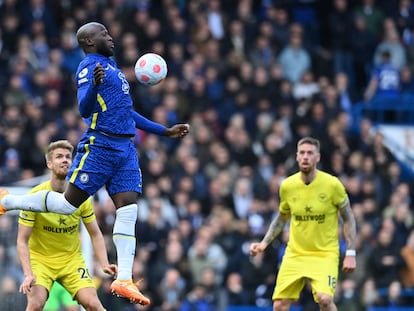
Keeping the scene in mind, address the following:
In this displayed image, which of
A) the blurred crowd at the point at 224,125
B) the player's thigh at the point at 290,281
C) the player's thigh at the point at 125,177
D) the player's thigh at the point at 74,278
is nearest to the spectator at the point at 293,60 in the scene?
the blurred crowd at the point at 224,125

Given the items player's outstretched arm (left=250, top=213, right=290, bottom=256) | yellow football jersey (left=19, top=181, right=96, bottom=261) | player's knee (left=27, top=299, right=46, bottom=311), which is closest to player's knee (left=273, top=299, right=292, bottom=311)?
player's outstretched arm (left=250, top=213, right=290, bottom=256)

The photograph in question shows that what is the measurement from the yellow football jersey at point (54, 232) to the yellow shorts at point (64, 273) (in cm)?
7

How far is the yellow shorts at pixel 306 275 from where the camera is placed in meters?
14.3

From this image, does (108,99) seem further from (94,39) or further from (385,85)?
(385,85)

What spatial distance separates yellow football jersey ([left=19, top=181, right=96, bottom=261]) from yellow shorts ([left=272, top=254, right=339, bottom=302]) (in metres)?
2.32

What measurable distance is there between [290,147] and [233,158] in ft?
3.18

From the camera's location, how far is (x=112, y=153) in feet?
40.8

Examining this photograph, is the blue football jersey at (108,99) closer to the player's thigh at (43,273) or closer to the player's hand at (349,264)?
the player's thigh at (43,273)

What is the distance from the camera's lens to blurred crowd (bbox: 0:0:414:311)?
19203 mm

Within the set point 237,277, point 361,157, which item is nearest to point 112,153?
point 237,277

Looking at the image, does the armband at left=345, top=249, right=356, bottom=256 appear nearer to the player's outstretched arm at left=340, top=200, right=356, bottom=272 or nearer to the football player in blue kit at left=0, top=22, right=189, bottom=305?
the player's outstretched arm at left=340, top=200, right=356, bottom=272

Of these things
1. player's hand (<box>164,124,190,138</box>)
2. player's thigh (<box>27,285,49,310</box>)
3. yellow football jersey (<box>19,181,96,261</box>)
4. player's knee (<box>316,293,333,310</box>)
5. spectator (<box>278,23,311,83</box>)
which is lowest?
player's knee (<box>316,293,333,310</box>)

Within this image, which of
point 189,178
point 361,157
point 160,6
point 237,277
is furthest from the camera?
point 160,6

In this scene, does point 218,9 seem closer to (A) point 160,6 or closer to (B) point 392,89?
(A) point 160,6
